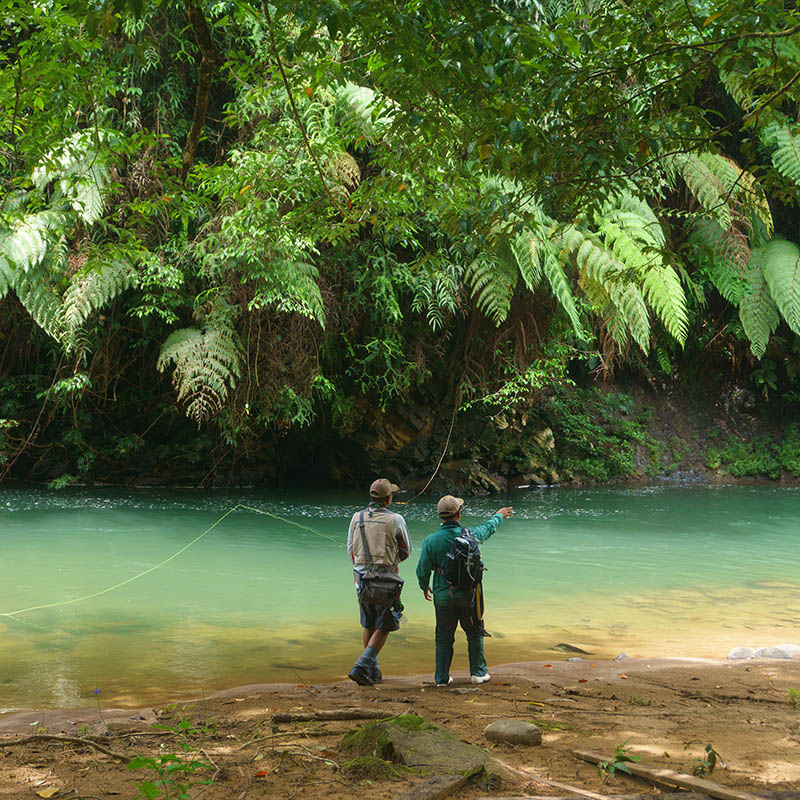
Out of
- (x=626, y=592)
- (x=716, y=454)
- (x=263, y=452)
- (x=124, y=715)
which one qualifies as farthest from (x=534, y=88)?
(x=716, y=454)

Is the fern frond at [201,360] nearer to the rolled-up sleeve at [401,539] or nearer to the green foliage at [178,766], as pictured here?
the rolled-up sleeve at [401,539]

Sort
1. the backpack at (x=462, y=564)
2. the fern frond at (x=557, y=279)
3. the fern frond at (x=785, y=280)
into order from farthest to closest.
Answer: the fern frond at (x=785, y=280)
the fern frond at (x=557, y=279)
the backpack at (x=462, y=564)

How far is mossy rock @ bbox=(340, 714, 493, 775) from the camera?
9.26 feet

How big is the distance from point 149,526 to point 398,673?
207 inches

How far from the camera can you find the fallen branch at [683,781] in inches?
98.4

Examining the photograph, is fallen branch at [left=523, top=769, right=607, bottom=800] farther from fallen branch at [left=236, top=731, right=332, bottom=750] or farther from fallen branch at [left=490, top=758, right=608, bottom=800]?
fallen branch at [left=236, top=731, right=332, bottom=750]

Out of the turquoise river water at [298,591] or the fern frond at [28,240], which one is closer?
the turquoise river water at [298,591]

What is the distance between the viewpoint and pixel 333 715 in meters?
3.61

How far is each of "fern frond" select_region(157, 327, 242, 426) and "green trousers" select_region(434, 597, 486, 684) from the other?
5.79 m

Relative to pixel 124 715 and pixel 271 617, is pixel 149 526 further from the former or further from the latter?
pixel 124 715

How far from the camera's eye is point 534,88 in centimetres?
355

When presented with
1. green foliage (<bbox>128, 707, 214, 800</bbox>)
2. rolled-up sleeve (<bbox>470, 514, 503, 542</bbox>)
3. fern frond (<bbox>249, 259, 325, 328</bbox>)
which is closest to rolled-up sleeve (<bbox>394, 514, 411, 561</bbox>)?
rolled-up sleeve (<bbox>470, 514, 503, 542</bbox>)

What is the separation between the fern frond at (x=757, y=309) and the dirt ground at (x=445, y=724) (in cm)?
937

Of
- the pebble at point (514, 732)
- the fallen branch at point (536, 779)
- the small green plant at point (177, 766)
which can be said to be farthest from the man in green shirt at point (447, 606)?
the fallen branch at point (536, 779)
